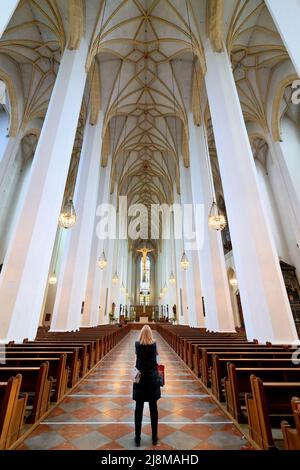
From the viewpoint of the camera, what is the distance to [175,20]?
11.3 meters

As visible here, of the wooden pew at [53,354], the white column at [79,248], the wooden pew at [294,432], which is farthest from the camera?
the white column at [79,248]

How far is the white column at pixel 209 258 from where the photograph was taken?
9.89 m

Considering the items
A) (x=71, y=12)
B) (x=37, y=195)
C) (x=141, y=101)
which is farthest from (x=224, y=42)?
(x=37, y=195)

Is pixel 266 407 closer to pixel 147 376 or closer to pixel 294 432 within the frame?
pixel 294 432

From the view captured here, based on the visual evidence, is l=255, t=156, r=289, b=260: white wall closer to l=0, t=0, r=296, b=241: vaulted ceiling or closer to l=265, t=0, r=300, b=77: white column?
l=0, t=0, r=296, b=241: vaulted ceiling

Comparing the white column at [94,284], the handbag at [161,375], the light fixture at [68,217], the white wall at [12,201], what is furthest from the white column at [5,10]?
the white column at [94,284]

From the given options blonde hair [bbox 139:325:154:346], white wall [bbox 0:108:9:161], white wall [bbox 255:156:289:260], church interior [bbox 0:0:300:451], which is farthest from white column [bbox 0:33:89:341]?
white wall [bbox 255:156:289:260]

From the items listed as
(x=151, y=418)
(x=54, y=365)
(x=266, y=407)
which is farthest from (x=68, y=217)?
(x=266, y=407)

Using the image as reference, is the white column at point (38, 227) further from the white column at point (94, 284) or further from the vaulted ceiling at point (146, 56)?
the white column at point (94, 284)

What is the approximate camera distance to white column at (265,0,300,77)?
4840 millimetres

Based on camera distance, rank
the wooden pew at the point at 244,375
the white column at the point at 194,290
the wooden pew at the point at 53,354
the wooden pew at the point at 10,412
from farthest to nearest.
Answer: the white column at the point at 194,290
the wooden pew at the point at 53,354
the wooden pew at the point at 244,375
the wooden pew at the point at 10,412

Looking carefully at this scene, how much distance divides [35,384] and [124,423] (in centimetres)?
131

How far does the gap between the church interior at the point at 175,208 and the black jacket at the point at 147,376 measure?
43 centimetres

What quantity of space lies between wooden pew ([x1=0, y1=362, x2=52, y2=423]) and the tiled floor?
0.16 meters
